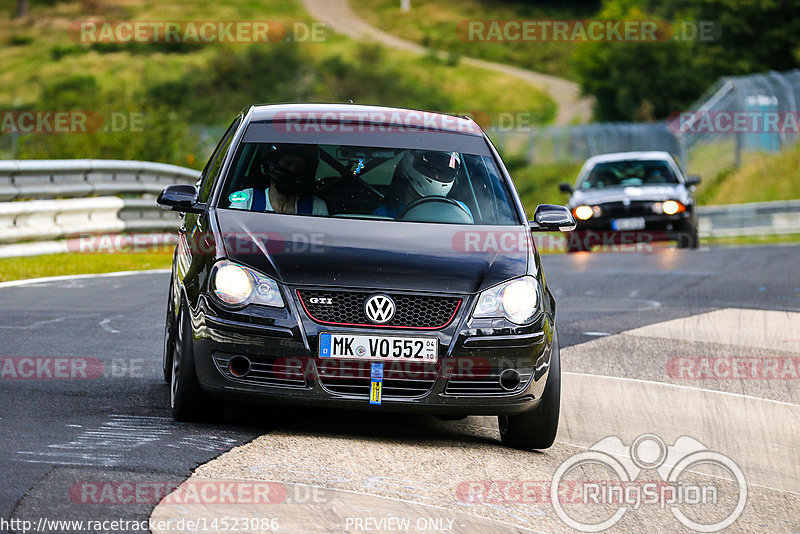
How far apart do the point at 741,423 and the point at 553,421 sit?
1.68 metres

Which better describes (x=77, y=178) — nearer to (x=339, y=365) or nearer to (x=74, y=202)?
(x=74, y=202)

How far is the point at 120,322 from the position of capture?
10.6m

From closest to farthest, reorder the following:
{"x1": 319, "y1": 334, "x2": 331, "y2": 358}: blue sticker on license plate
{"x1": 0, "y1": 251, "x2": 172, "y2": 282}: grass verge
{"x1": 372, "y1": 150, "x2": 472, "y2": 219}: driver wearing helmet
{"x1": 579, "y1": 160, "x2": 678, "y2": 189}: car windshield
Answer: {"x1": 319, "y1": 334, "x2": 331, "y2": 358}: blue sticker on license plate < {"x1": 372, "y1": 150, "x2": 472, "y2": 219}: driver wearing helmet < {"x1": 0, "y1": 251, "x2": 172, "y2": 282}: grass verge < {"x1": 579, "y1": 160, "x2": 678, "y2": 189}: car windshield

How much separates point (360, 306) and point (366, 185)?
4.26 feet

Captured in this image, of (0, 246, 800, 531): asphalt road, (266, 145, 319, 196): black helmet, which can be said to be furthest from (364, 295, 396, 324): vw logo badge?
(266, 145, 319, 196): black helmet

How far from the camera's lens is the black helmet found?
23.7ft

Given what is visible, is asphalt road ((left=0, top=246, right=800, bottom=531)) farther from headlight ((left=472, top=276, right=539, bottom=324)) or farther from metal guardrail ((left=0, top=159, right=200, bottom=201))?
metal guardrail ((left=0, top=159, right=200, bottom=201))

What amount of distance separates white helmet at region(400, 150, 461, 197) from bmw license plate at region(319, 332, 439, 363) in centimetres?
136


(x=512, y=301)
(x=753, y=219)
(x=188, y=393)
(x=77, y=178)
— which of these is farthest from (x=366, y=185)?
(x=753, y=219)

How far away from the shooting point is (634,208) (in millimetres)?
21031

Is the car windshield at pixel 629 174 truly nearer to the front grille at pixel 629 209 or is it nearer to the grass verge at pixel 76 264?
the front grille at pixel 629 209

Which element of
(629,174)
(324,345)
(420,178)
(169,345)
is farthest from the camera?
(629,174)

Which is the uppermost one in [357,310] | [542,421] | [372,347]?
[357,310]

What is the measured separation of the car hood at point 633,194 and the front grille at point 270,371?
15.4 metres
